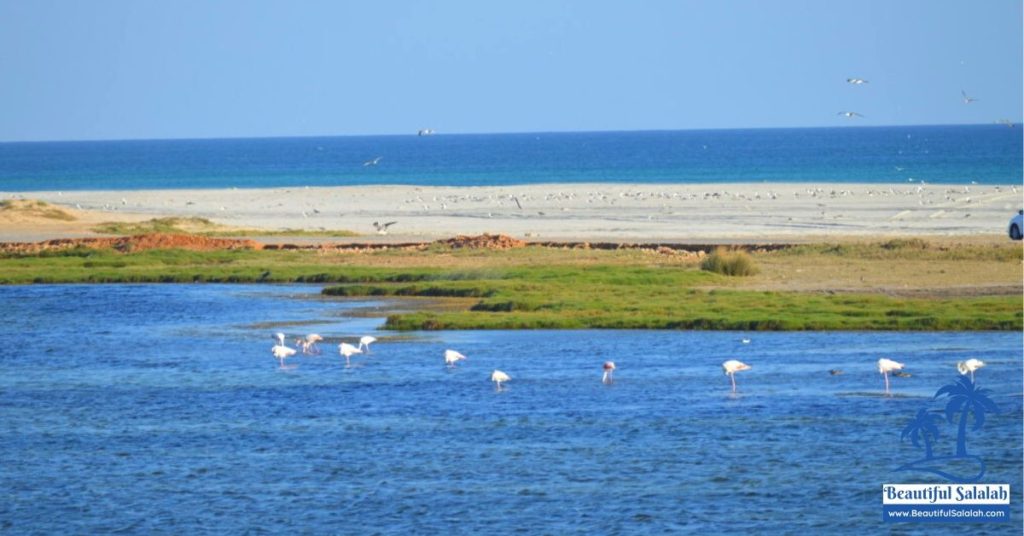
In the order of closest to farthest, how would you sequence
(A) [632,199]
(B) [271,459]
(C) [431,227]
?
(B) [271,459] → (C) [431,227] → (A) [632,199]

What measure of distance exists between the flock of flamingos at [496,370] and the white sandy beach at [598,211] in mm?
24559

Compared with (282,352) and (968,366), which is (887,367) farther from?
(282,352)

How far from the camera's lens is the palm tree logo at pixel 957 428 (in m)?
19.5

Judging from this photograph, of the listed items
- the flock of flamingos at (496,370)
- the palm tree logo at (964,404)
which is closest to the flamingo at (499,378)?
the flock of flamingos at (496,370)

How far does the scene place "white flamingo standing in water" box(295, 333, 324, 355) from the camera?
29.8 meters

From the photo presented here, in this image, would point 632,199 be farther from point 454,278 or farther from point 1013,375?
point 1013,375

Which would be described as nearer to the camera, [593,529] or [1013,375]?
[593,529]

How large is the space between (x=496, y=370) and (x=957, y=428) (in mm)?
8464

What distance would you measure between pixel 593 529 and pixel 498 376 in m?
8.53

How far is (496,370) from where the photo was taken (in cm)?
2741

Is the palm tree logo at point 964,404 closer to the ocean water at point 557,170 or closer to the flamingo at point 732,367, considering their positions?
the flamingo at point 732,367

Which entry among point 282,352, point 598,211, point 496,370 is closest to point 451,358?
point 496,370

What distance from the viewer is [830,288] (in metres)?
37.6

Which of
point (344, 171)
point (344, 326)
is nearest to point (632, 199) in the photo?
point (344, 326)
